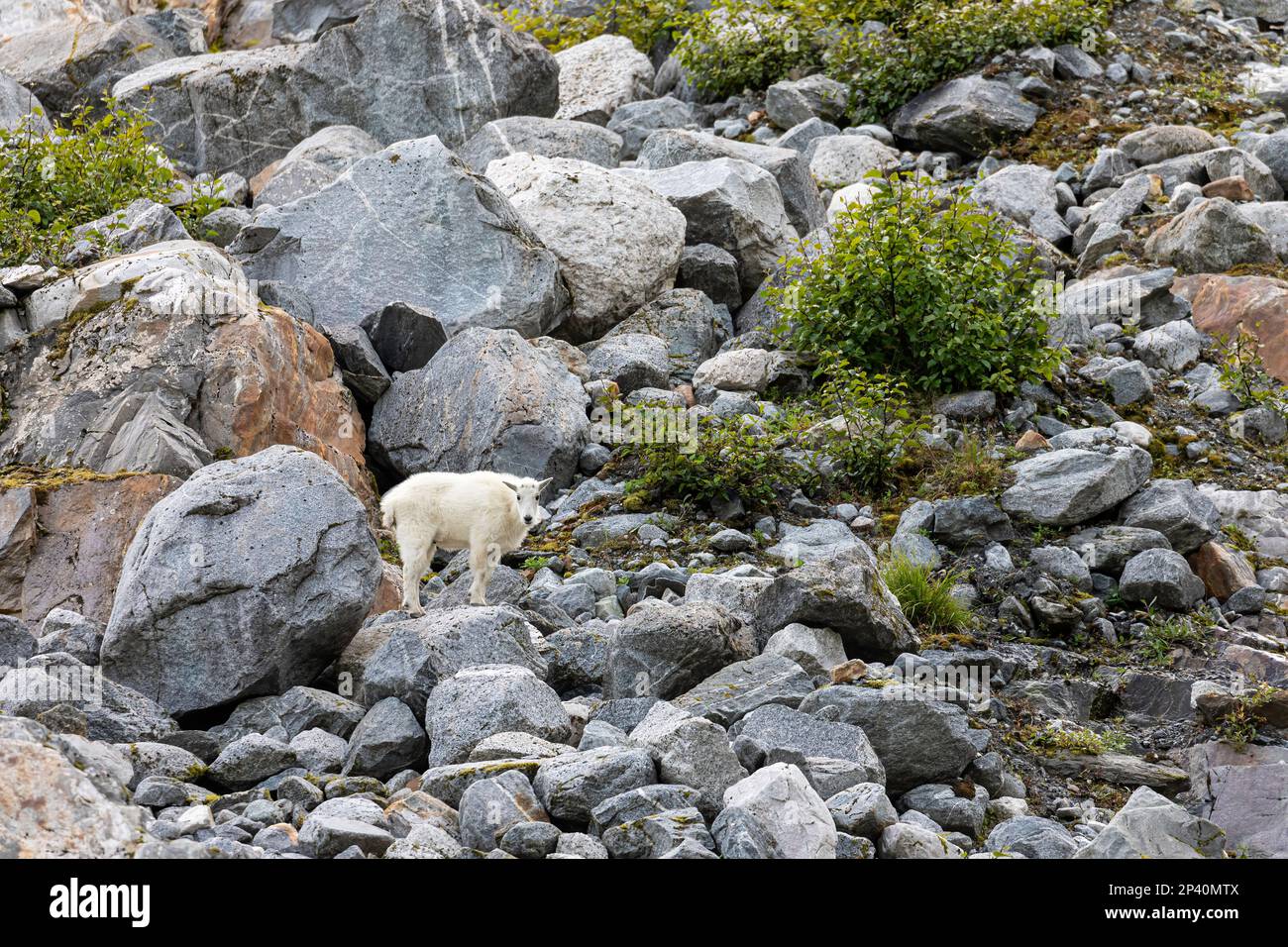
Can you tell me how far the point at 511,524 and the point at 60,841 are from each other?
525 cm

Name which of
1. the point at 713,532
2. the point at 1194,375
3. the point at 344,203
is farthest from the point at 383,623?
the point at 1194,375

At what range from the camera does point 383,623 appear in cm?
997

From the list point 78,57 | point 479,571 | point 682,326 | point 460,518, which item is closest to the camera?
point 479,571

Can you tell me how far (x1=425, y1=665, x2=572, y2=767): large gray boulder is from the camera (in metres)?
7.74

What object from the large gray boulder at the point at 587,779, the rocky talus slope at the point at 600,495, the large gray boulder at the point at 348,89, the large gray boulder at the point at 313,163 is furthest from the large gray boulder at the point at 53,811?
the large gray boulder at the point at 348,89

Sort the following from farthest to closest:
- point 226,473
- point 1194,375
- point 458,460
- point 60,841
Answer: point 1194,375 → point 458,460 → point 226,473 → point 60,841

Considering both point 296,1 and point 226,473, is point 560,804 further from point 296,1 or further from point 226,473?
point 296,1

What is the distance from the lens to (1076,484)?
1200 cm

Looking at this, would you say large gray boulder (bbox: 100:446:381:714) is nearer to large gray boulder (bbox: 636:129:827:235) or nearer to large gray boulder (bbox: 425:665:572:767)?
large gray boulder (bbox: 425:665:572:767)

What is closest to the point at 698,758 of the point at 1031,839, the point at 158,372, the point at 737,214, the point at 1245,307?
the point at 1031,839

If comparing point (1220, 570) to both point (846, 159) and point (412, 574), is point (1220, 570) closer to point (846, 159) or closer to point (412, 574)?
point (412, 574)

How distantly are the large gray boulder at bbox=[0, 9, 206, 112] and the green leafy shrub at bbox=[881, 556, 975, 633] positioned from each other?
1629 cm

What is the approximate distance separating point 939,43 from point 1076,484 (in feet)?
41.1
